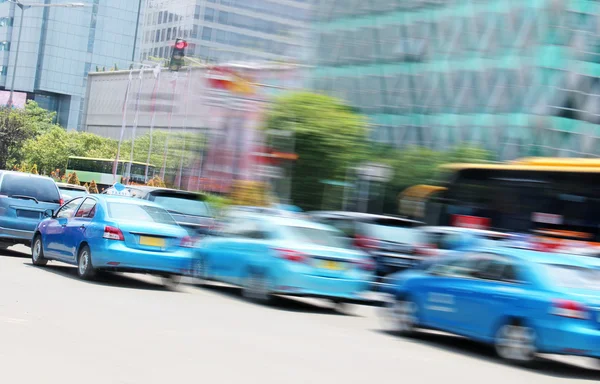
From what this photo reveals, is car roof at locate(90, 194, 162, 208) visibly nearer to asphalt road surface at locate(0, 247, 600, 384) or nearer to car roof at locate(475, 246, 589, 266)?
asphalt road surface at locate(0, 247, 600, 384)

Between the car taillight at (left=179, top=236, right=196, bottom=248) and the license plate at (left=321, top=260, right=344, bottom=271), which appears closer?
the license plate at (left=321, top=260, right=344, bottom=271)

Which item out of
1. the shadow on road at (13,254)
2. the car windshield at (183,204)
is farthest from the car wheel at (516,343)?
the shadow on road at (13,254)

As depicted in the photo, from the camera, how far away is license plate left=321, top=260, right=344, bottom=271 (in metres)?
15.6

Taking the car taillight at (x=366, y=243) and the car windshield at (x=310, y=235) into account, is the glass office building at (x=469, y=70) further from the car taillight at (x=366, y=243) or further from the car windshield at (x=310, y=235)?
the car windshield at (x=310, y=235)

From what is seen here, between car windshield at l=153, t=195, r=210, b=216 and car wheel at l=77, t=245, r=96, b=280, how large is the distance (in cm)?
531

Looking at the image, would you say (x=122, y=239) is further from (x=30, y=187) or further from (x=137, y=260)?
(x=30, y=187)

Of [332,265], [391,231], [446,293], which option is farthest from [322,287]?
[391,231]

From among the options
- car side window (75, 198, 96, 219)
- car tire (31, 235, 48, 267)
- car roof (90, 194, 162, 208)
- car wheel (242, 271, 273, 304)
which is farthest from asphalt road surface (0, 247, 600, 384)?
car tire (31, 235, 48, 267)

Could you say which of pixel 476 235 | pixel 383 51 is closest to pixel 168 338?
pixel 476 235

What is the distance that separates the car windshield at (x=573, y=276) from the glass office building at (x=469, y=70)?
111 ft

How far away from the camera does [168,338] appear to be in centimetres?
1055

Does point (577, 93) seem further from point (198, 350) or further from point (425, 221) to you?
point (198, 350)

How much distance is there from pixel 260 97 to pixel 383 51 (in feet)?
Answer: 34.2

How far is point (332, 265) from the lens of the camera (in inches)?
618
